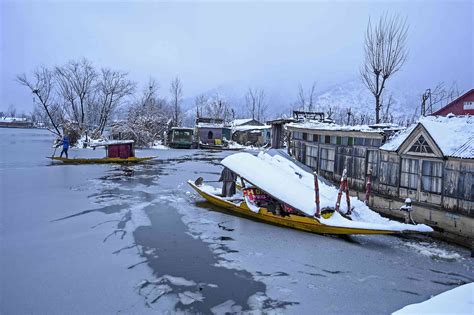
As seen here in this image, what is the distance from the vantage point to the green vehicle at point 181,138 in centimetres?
4678

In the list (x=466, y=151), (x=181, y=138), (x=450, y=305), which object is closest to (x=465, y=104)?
(x=466, y=151)

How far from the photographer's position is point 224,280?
802cm

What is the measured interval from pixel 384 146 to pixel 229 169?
6.66m

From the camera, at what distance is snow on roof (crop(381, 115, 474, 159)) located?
11945 mm

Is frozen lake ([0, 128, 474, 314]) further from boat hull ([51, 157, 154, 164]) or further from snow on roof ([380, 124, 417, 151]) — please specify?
boat hull ([51, 157, 154, 164])

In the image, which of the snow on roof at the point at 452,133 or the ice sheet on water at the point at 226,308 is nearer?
the ice sheet on water at the point at 226,308

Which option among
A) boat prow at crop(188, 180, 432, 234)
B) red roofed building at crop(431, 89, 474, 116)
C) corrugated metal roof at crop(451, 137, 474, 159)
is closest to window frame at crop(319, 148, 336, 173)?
boat prow at crop(188, 180, 432, 234)

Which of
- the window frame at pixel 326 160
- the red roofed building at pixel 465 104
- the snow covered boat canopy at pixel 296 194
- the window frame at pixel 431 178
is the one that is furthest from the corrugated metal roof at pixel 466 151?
the red roofed building at pixel 465 104

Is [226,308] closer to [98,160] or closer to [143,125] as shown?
[98,160]

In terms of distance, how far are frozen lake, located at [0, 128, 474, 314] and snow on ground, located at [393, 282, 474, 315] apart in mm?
1231

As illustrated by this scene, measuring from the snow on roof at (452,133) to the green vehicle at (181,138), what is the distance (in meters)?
35.6

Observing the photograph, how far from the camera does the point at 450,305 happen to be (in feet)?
18.8

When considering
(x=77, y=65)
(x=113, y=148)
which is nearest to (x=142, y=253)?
(x=113, y=148)

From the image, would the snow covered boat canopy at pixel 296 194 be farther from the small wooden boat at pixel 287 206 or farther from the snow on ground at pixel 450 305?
the snow on ground at pixel 450 305
